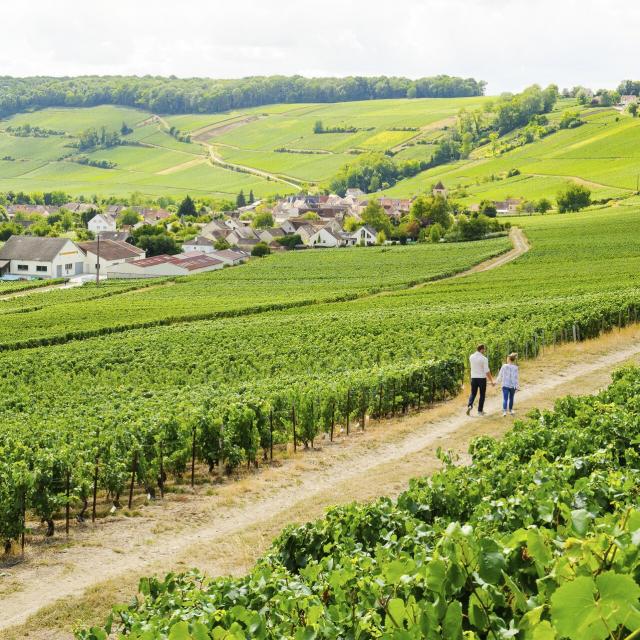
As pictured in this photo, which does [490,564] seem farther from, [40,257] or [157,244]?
[157,244]

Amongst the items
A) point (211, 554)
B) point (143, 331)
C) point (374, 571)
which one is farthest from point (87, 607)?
point (143, 331)

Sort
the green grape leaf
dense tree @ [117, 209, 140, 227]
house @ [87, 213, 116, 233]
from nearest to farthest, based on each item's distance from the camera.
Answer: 1. the green grape leaf
2. house @ [87, 213, 116, 233]
3. dense tree @ [117, 209, 140, 227]

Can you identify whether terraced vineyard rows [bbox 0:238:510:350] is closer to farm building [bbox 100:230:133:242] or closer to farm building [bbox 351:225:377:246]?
farm building [bbox 351:225:377:246]

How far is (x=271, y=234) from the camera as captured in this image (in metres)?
147

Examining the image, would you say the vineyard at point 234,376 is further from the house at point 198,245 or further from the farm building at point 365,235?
the farm building at point 365,235

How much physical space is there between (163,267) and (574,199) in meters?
77.8

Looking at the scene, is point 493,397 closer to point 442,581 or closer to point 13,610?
point 13,610

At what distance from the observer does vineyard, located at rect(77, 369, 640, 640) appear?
18.4 feet

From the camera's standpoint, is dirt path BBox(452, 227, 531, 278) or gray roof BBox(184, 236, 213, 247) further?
gray roof BBox(184, 236, 213, 247)

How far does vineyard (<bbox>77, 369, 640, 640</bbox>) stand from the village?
8794 centimetres

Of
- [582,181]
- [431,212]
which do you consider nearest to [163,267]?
[431,212]

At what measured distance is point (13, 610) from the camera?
1273 cm

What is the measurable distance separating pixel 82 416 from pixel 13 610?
12.4m

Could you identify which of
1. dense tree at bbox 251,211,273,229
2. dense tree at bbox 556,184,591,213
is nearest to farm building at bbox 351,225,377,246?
dense tree at bbox 251,211,273,229
